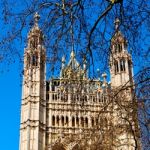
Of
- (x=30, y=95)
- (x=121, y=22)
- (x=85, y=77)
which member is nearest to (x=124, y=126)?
(x=85, y=77)

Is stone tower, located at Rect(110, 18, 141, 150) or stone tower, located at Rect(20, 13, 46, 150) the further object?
stone tower, located at Rect(20, 13, 46, 150)

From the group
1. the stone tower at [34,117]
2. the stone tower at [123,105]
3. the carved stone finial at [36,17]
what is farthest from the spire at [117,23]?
the stone tower at [34,117]

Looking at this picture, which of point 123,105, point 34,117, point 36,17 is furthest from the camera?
point 34,117

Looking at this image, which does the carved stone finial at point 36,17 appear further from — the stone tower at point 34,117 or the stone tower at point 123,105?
the stone tower at point 34,117

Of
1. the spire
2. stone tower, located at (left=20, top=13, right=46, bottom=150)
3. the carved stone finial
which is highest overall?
stone tower, located at (left=20, top=13, right=46, bottom=150)

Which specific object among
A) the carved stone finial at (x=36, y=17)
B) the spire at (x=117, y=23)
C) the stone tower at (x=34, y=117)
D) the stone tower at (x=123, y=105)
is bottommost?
the stone tower at (x=123, y=105)

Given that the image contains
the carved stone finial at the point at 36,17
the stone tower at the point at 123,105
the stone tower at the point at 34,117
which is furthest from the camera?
the stone tower at the point at 34,117

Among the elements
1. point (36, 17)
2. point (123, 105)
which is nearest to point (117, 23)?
point (36, 17)

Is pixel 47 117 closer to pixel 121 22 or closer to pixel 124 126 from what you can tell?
pixel 124 126

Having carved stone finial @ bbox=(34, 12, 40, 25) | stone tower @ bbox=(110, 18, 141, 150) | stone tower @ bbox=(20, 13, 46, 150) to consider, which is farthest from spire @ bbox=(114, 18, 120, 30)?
stone tower @ bbox=(20, 13, 46, 150)

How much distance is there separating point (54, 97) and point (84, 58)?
3430 centimetres

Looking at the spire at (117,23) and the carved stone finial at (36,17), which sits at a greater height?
the carved stone finial at (36,17)

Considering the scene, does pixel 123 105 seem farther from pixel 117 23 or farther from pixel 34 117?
pixel 34 117

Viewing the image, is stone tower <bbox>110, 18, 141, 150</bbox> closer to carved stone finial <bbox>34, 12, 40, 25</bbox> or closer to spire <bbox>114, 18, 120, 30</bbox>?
spire <bbox>114, 18, 120, 30</bbox>
